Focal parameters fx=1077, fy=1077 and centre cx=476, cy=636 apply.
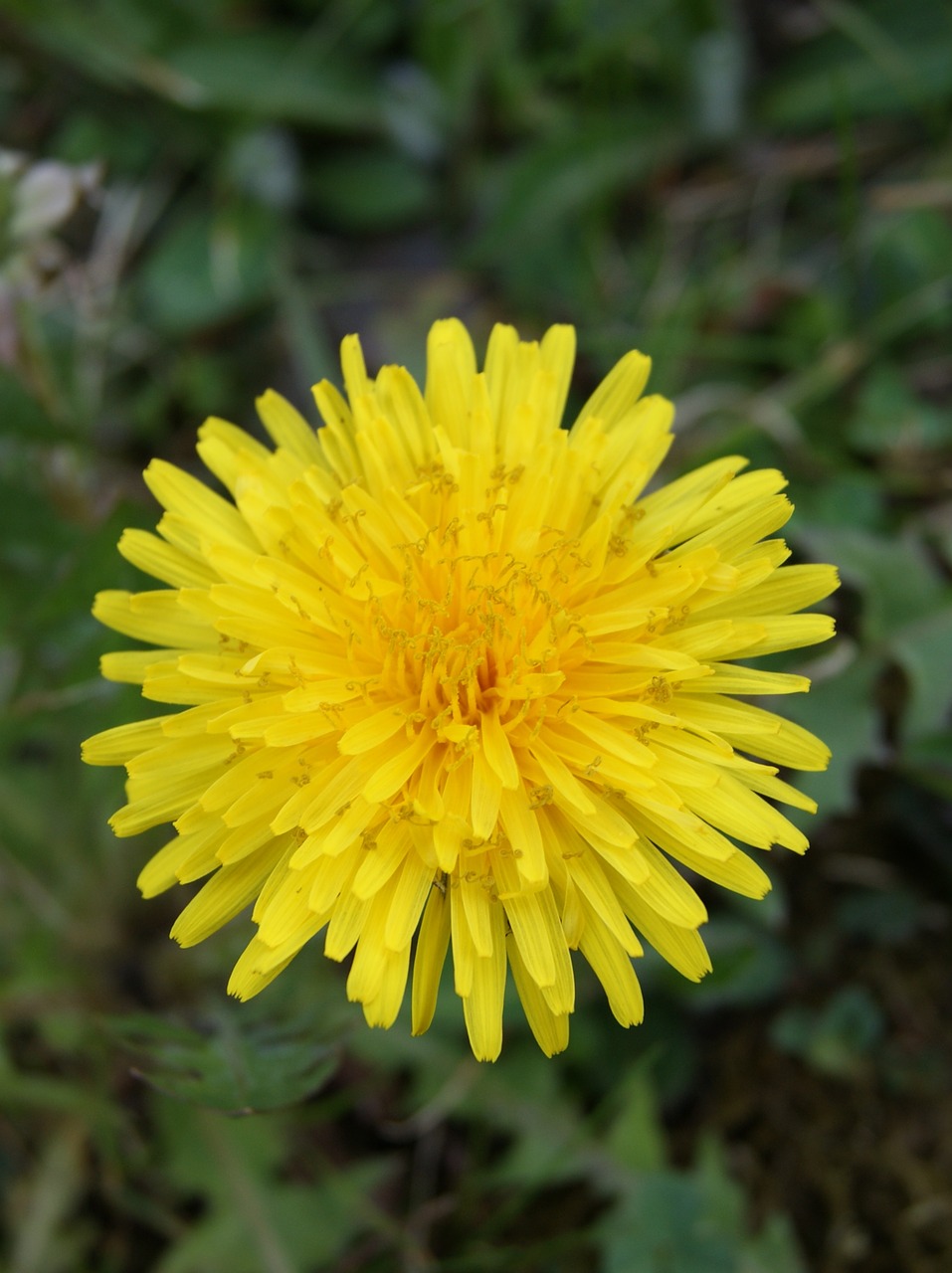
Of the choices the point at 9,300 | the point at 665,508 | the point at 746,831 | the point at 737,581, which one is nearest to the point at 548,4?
the point at 9,300

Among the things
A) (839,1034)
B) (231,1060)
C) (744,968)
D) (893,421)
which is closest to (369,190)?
(893,421)

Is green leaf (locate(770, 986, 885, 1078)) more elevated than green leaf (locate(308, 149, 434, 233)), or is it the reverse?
green leaf (locate(308, 149, 434, 233))

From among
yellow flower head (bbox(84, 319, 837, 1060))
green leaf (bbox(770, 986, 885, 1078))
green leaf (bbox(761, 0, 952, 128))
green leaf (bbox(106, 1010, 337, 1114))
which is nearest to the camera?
yellow flower head (bbox(84, 319, 837, 1060))

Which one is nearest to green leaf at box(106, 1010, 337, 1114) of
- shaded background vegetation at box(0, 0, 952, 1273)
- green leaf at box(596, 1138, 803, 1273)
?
shaded background vegetation at box(0, 0, 952, 1273)

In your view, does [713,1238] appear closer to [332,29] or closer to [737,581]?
[737,581]

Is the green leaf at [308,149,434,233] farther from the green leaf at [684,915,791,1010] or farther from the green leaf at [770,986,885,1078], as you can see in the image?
the green leaf at [770,986,885,1078]

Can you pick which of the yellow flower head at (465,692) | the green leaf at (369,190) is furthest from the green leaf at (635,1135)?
the green leaf at (369,190)

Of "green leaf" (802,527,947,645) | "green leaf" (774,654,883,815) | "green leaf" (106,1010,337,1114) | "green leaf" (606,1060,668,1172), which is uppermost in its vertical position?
"green leaf" (802,527,947,645)
